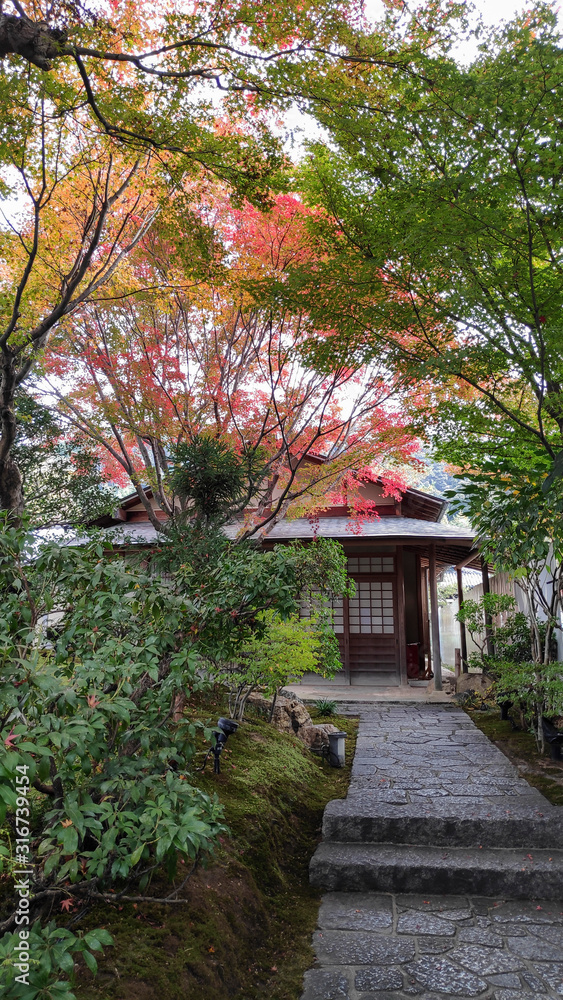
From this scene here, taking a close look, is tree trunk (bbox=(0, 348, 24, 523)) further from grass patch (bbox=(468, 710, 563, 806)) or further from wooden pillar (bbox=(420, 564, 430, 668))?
wooden pillar (bbox=(420, 564, 430, 668))

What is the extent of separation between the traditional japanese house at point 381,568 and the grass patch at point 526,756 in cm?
296

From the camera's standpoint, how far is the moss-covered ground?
270 cm

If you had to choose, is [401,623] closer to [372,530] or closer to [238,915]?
[372,530]

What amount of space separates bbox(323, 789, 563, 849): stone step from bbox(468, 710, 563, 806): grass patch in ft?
1.81

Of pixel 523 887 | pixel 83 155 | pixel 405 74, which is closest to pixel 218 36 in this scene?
pixel 405 74

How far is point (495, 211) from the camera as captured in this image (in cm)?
383

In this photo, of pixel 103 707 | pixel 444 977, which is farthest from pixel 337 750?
pixel 103 707

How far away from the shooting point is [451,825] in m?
4.83

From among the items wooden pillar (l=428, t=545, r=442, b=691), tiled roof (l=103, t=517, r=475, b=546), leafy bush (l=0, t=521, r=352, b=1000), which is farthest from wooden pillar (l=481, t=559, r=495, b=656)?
leafy bush (l=0, t=521, r=352, b=1000)

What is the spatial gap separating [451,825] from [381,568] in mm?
9163

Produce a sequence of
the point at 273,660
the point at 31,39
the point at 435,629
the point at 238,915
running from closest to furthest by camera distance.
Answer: the point at 238,915 < the point at 31,39 < the point at 273,660 < the point at 435,629

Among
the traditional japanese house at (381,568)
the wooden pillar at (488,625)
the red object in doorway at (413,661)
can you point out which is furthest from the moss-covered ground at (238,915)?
the red object in doorway at (413,661)

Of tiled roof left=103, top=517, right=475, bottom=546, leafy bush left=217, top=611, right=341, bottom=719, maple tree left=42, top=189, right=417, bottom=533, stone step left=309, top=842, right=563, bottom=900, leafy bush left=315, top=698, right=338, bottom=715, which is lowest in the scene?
stone step left=309, top=842, right=563, bottom=900

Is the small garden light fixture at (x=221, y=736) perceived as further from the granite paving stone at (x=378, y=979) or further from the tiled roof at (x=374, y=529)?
the tiled roof at (x=374, y=529)
